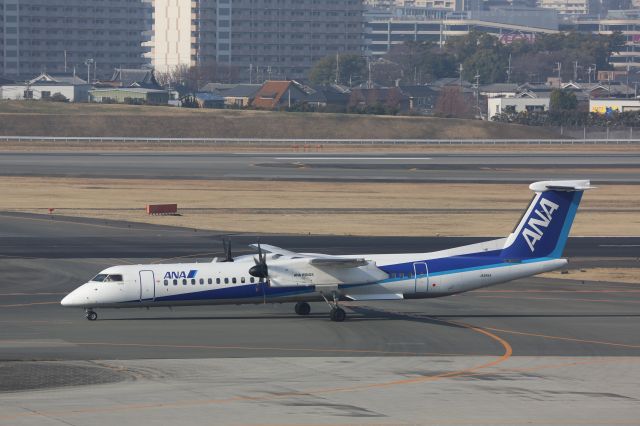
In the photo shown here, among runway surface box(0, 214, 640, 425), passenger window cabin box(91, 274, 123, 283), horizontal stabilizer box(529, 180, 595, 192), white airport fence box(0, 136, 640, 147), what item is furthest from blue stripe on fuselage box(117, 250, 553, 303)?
white airport fence box(0, 136, 640, 147)

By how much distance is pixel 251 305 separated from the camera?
52250 millimetres

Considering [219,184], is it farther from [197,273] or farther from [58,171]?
[197,273]

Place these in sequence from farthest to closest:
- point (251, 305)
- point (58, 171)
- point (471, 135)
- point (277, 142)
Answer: point (471, 135) → point (277, 142) → point (58, 171) → point (251, 305)

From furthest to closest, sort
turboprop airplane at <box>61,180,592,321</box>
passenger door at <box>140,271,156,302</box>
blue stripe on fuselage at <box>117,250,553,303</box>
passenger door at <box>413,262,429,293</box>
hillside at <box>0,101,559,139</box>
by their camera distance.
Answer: hillside at <box>0,101,559,139</box> < passenger door at <box>413,262,429,293</box> < blue stripe on fuselage at <box>117,250,553,303</box> < turboprop airplane at <box>61,180,592,321</box> < passenger door at <box>140,271,156,302</box>

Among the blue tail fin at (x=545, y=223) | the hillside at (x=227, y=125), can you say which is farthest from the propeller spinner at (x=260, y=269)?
the hillside at (x=227, y=125)

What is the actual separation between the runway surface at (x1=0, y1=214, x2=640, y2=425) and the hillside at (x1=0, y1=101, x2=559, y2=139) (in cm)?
12527

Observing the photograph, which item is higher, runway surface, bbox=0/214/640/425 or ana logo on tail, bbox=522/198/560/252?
ana logo on tail, bbox=522/198/560/252

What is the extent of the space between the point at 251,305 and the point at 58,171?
7415 centimetres

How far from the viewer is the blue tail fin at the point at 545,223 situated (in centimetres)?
4947

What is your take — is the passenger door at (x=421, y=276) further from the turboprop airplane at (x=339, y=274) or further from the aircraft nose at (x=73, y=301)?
the aircraft nose at (x=73, y=301)

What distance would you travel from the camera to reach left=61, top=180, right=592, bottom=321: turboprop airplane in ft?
155

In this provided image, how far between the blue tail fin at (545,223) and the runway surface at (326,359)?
2.91m

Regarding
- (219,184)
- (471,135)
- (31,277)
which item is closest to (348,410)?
(31,277)

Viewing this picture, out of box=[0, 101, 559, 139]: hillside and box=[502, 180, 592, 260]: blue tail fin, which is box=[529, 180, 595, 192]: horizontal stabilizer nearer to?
box=[502, 180, 592, 260]: blue tail fin
